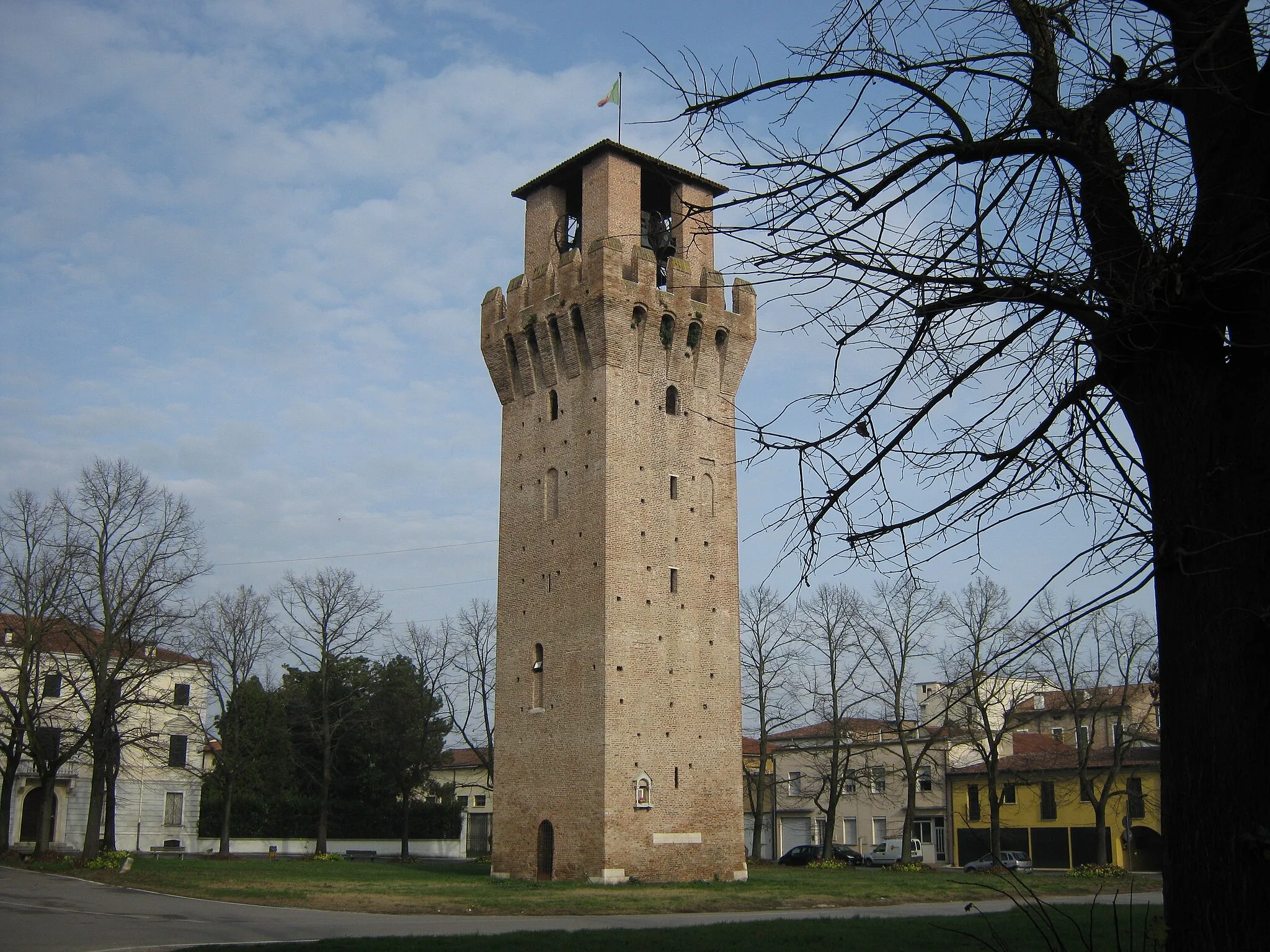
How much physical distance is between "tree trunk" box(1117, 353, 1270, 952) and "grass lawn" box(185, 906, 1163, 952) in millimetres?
9855

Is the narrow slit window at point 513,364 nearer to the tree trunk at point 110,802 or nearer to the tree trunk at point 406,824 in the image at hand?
the tree trunk at point 110,802

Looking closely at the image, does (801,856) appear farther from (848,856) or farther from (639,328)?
(639,328)

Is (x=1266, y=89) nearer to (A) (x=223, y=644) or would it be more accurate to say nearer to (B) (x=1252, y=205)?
(B) (x=1252, y=205)

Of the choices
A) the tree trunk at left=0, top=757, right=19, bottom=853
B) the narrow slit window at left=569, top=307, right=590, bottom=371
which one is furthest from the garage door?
the tree trunk at left=0, top=757, right=19, bottom=853

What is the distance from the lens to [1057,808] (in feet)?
160

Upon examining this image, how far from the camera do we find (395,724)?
183ft

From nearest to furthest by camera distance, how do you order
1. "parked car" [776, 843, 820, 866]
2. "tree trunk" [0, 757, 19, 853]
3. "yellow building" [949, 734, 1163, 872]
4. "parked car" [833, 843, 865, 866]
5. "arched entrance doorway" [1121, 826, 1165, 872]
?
1. "tree trunk" [0, 757, 19, 853]
2. "yellow building" [949, 734, 1163, 872]
3. "arched entrance doorway" [1121, 826, 1165, 872]
4. "parked car" [776, 843, 820, 866]
5. "parked car" [833, 843, 865, 866]

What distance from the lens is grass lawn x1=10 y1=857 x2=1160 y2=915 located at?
2386cm

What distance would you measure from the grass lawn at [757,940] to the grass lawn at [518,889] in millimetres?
5784

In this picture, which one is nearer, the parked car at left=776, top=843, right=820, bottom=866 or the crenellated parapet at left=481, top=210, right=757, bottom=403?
the crenellated parapet at left=481, top=210, right=757, bottom=403

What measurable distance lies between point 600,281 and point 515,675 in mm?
11806

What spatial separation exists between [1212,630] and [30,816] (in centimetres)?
5690

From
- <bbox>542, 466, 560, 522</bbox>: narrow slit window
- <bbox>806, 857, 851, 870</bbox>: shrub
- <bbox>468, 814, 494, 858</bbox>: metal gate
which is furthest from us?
<bbox>468, 814, 494, 858</bbox>: metal gate

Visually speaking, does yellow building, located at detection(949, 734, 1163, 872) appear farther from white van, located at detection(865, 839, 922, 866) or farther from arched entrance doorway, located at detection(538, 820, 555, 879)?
arched entrance doorway, located at detection(538, 820, 555, 879)
